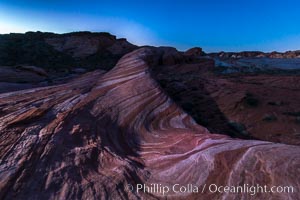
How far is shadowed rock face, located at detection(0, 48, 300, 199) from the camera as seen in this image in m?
3.46

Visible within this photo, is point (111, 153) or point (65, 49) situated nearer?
point (111, 153)

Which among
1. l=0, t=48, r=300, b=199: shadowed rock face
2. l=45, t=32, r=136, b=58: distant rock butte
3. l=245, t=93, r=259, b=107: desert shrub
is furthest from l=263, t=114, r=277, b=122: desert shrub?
l=45, t=32, r=136, b=58: distant rock butte

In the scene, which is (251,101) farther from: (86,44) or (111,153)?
(86,44)

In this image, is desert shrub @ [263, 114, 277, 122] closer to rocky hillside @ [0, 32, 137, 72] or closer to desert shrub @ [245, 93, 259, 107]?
desert shrub @ [245, 93, 259, 107]

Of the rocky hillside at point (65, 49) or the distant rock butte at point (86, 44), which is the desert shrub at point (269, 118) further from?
the distant rock butte at point (86, 44)

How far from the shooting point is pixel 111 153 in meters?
4.49

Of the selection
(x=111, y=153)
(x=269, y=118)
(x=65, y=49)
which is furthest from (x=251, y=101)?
(x=65, y=49)

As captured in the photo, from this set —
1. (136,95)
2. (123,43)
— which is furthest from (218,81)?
(123,43)

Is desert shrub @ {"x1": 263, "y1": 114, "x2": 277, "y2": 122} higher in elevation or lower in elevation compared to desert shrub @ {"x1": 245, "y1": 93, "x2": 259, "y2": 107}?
lower

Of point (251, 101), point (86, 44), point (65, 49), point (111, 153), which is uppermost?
point (86, 44)

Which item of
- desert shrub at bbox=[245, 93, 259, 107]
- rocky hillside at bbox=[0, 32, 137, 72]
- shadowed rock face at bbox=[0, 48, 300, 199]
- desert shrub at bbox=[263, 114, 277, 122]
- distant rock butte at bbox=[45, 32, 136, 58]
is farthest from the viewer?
distant rock butte at bbox=[45, 32, 136, 58]

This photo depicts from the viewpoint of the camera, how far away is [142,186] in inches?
148

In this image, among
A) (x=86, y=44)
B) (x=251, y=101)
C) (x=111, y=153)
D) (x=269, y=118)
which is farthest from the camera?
(x=86, y=44)

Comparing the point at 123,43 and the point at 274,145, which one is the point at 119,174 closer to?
the point at 274,145
